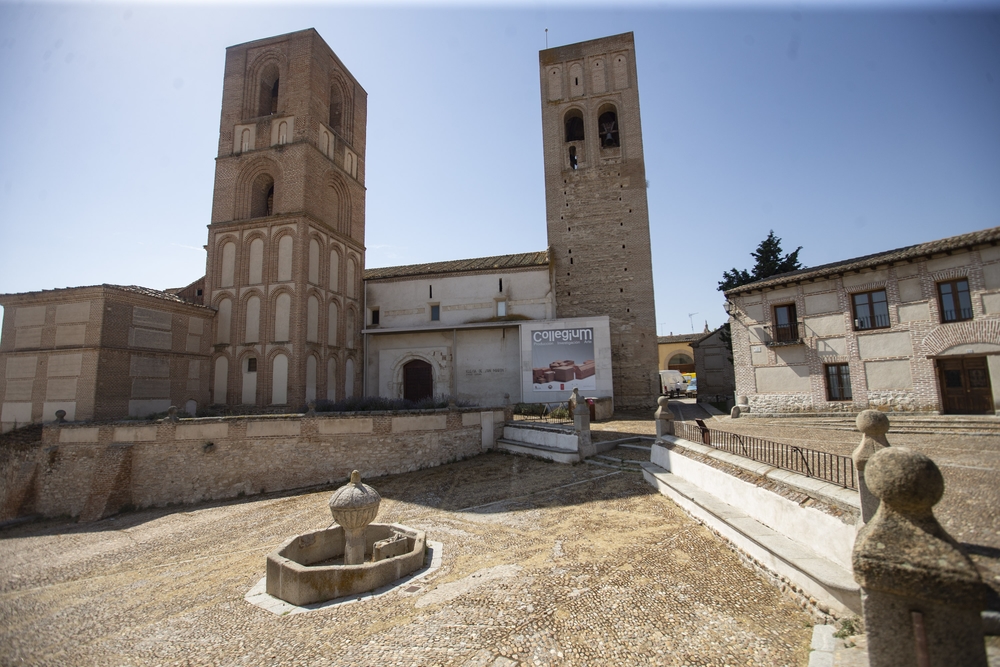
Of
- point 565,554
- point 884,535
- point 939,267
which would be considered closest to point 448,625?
point 565,554

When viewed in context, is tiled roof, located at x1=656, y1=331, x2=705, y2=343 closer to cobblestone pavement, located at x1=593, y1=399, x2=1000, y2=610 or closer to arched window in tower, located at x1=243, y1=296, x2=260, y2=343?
cobblestone pavement, located at x1=593, y1=399, x2=1000, y2=610

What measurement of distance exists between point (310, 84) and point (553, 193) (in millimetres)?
14658

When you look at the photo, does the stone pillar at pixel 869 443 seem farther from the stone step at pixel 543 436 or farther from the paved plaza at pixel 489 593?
the stone step at pixel 543 436

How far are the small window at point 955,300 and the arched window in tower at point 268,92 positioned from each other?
29.2 m

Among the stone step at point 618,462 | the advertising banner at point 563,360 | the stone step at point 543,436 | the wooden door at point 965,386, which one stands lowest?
the stone step at point 618,462

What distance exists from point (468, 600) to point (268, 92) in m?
27.2

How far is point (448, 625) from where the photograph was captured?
16.6 ft

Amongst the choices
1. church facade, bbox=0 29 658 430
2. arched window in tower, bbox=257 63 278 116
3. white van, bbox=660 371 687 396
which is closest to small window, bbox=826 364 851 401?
church facade, bbox=0 29 658 430

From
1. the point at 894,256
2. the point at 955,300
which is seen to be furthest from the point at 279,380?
the point at 955,300

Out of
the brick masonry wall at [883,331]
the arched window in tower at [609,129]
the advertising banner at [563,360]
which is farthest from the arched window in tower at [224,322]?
the arched window in tower at [609,129]

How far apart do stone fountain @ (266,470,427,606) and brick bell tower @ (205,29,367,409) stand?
12.6m

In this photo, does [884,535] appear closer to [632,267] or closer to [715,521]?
[715,521]

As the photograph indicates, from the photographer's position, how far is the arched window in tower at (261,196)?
22.2 metres

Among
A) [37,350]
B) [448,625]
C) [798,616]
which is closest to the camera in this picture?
[798,616]
